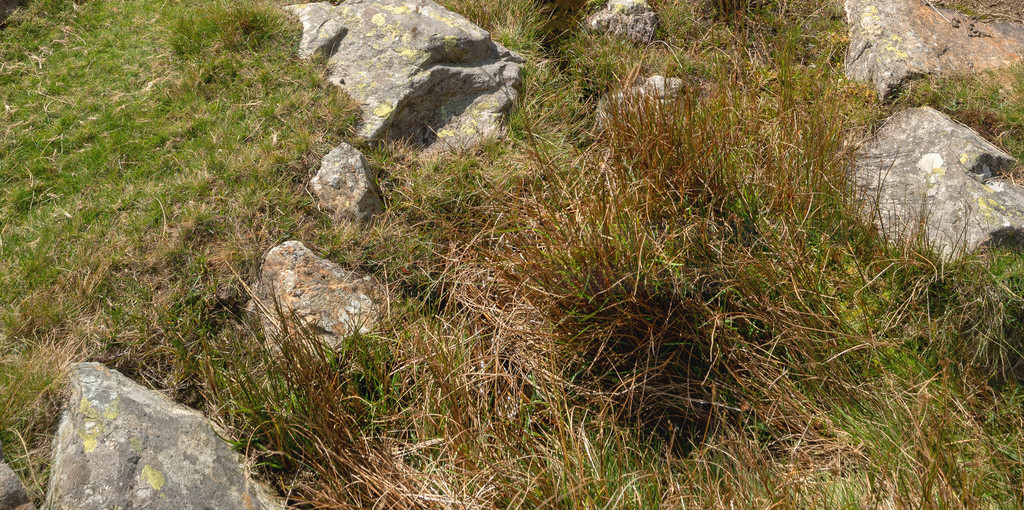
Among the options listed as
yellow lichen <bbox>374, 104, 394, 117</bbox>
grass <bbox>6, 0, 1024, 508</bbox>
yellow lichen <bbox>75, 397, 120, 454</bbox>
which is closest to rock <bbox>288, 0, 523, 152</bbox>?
yellow lichen <bbox>374, 104, 394, 117</bbox>

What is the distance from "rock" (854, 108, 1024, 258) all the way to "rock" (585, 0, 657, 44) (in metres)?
1.89

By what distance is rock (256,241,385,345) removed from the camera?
3086mm

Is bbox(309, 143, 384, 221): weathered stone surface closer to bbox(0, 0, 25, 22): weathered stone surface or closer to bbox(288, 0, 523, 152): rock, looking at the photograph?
bbox(288, 0, 523, 152): rock

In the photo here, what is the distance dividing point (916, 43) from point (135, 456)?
17.7 feet

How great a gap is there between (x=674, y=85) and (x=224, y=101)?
303 cm

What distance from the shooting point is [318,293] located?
3188mm

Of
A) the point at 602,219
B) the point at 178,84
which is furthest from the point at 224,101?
the point at 602,219

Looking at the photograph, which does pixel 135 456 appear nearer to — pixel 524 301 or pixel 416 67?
pixel 524 301

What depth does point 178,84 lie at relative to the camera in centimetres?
397

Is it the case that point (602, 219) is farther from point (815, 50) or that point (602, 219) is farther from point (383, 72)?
point (815, 50)

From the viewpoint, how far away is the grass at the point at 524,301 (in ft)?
8.71

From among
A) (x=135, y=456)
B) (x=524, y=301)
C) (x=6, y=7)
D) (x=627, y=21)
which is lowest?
(x=524, y=301)

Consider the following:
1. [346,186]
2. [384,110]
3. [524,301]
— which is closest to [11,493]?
[346,186]

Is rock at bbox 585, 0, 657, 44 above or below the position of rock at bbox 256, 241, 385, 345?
above
